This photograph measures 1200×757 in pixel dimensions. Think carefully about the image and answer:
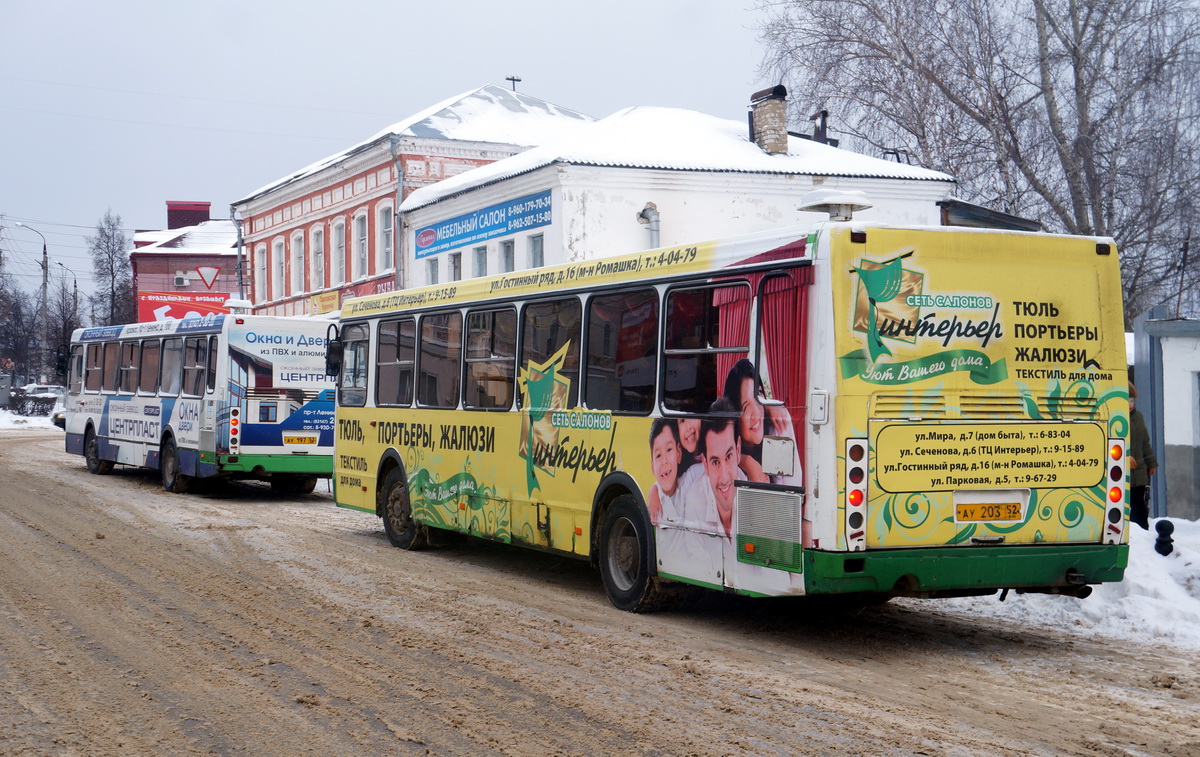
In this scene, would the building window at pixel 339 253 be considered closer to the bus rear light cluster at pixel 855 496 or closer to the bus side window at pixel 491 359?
the bus side window at pixel 491 359

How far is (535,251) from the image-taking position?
30.0m

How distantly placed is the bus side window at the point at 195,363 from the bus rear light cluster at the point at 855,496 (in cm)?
1468

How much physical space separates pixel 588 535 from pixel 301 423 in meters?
10.5

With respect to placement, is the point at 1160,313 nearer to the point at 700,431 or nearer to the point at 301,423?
the point at 700,431

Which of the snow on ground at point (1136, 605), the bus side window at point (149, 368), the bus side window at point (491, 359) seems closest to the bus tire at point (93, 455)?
the bus side window at point (149, 368)

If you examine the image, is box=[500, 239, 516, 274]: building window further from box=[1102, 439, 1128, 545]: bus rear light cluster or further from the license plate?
the license plate

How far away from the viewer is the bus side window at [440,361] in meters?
12.9

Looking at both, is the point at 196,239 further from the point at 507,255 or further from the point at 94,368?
the point at 94,368

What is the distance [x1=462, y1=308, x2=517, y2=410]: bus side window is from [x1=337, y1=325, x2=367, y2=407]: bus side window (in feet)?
9.00

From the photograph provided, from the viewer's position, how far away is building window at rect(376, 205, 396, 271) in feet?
125

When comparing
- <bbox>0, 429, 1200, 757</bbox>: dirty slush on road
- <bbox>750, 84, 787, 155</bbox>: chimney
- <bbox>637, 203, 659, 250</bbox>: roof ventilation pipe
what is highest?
<bbox>750, 84, 787, 155</bbox>: chimney

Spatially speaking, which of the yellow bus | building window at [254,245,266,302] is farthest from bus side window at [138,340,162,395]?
building window at [254,245,266,302]

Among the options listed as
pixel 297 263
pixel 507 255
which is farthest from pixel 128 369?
pixel 297 263

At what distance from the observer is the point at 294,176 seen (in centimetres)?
4556
